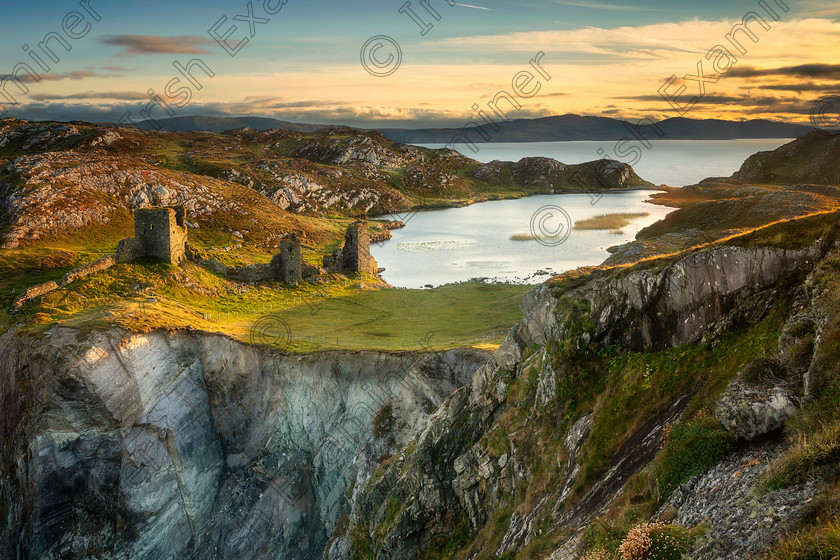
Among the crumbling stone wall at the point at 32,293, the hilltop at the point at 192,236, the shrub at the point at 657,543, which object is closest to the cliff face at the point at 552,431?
the shrub at the point at 657,543

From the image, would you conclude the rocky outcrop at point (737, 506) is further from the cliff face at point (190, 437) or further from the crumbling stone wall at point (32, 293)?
the crumbling stone wall at point (32, 293)

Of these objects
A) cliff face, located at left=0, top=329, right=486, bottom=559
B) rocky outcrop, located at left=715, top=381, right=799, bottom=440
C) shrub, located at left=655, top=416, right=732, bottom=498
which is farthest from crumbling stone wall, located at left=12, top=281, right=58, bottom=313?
rocky outcrop, located at left=715, top=381, right=799, bottom=440

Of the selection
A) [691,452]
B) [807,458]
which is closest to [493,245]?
[691,452]

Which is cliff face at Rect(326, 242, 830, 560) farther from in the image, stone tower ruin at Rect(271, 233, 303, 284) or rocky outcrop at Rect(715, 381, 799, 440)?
stone tower ruin at Rect(271, 233, 303, 284)

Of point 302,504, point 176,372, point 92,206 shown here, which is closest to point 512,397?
point 302,504

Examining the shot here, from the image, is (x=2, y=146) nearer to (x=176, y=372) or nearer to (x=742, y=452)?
(x=176, y=372)

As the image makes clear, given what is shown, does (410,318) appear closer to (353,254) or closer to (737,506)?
(353,254)

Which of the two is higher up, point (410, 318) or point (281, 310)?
point (281, 310)
